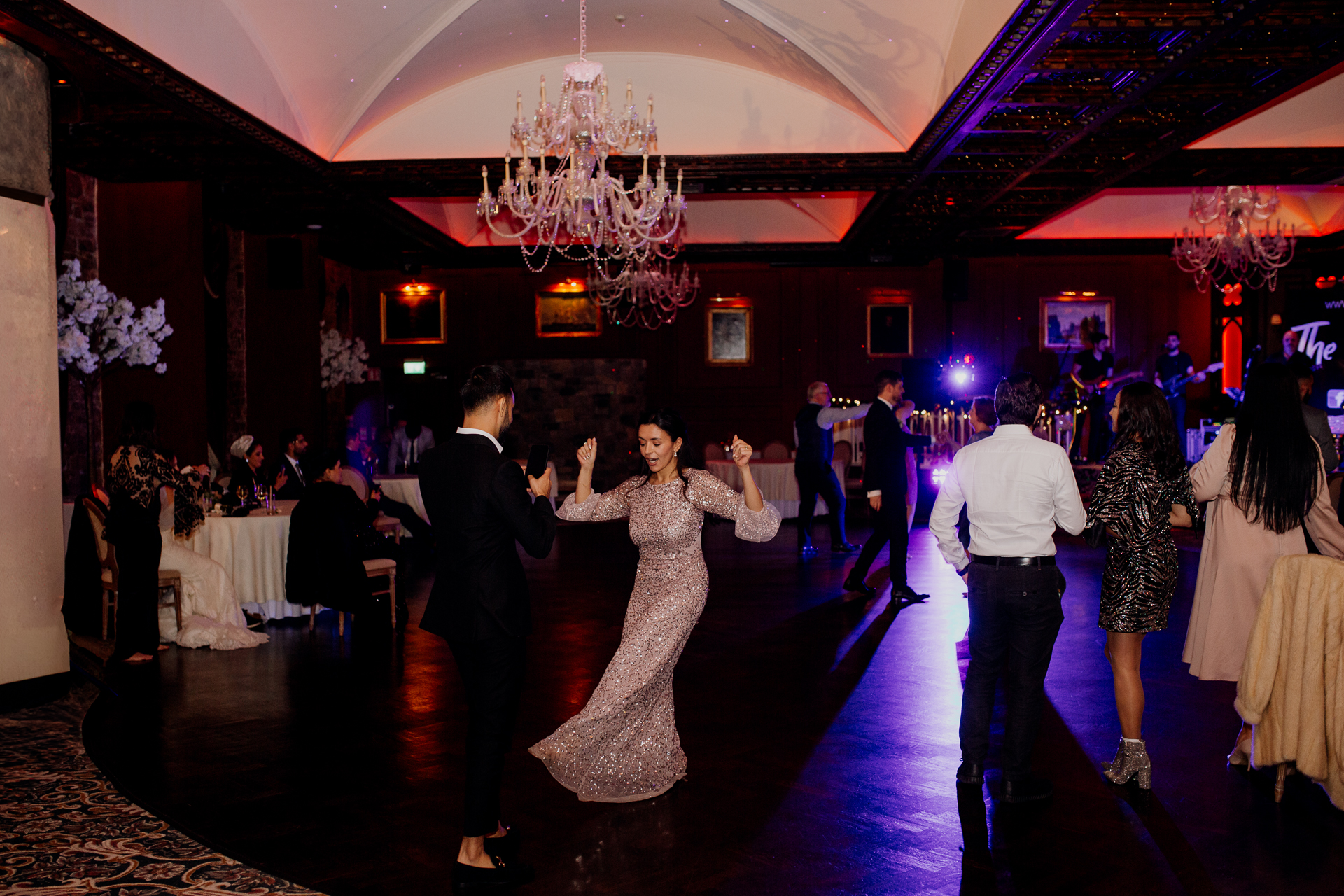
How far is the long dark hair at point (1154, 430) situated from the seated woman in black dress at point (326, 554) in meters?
4.60

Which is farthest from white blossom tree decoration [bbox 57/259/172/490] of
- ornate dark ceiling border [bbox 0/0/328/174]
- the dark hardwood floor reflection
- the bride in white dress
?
the dark hardwood floor reflection

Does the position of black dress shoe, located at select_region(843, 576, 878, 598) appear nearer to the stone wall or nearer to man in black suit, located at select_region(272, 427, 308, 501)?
man in black suit, located at select_region(272, 427, 308, 501)

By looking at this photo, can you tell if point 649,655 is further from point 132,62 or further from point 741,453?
point 132,62

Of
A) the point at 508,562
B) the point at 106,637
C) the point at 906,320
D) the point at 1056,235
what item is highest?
the point at 1056,235

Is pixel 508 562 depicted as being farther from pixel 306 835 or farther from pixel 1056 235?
pixel 1056 235

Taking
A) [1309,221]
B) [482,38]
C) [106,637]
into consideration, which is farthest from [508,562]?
[1309,221]

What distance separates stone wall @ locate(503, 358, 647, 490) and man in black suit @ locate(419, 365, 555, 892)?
12735mm

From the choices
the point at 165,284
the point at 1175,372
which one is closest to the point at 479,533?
the point at 165,284

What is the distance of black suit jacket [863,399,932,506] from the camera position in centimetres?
699

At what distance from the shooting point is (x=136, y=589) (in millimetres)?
5777

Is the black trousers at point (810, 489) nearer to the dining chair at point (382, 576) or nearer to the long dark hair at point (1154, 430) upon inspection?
the dining chair at point (382, 576)

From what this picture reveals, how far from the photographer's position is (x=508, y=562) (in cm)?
299

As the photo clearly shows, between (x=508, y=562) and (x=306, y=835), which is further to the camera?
(x=306, y=835)

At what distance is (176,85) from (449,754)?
482 centimetres
